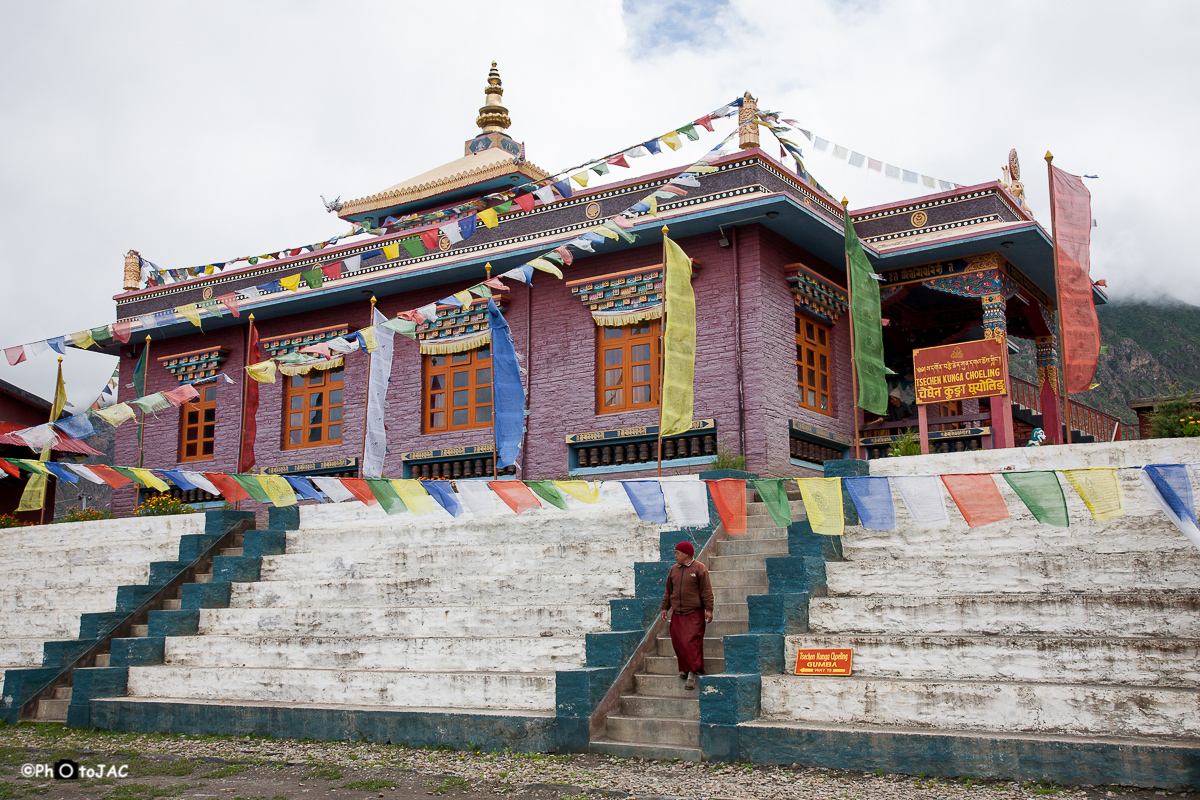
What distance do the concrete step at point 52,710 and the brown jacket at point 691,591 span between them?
7.22 m

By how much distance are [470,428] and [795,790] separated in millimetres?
10620

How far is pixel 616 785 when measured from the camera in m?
7.25

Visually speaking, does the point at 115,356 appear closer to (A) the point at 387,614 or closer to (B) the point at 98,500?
(A) the point at 387,614

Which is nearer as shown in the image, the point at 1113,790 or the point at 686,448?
the point at 1113,790

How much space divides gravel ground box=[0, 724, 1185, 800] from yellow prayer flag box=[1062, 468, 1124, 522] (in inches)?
80.8

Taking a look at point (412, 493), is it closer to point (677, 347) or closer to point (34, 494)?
point (677, 347)

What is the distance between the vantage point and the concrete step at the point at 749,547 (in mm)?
10094

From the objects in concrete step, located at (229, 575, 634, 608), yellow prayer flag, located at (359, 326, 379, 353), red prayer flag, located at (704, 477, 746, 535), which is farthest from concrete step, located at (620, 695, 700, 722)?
yellow prayer flag, located at (359, 326, 379, 353)

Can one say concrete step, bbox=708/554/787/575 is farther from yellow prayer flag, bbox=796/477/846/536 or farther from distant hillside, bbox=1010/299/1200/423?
distant hillside, bbox=1010/299/1200/423

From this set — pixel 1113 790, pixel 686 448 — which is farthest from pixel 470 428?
pixel 1113 790

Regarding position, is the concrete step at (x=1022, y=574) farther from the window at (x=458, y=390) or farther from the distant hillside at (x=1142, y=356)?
the distant hillside at (x=1142, y=356)

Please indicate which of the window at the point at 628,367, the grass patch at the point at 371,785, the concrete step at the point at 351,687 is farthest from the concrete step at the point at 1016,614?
the window at the point at 628,367

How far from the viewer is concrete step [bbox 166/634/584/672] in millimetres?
9531

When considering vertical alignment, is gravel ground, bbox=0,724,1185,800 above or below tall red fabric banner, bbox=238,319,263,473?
below
